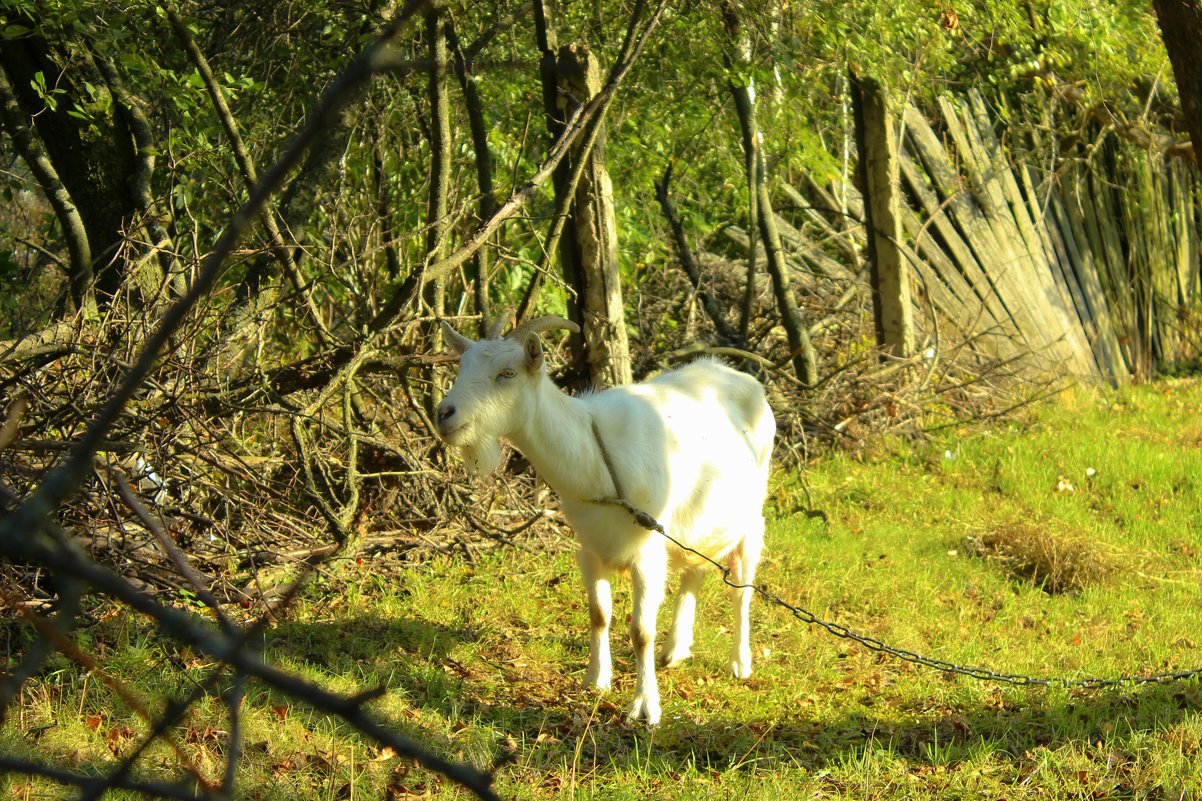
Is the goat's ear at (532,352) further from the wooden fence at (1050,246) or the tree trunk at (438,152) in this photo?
the wooden fence at (1050,246)

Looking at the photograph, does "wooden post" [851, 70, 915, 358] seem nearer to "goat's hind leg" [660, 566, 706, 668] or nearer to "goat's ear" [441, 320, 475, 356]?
"goat's hind leg" [660, 566, 706, 668]

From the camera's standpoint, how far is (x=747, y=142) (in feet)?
29.3

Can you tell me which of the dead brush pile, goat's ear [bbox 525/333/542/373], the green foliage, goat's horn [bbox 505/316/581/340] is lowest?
the dead brush pile

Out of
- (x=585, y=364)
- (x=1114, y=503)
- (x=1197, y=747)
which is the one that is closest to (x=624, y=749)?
(x=1197, y=747)

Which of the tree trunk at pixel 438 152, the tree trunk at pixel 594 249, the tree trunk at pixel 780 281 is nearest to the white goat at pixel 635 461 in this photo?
the tree trunk at pixel 594 249

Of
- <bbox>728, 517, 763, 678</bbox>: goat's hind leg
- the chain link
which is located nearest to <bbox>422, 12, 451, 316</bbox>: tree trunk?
the chain link

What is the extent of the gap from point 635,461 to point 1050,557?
3.22 metres

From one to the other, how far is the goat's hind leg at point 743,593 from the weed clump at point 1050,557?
1.92 metres

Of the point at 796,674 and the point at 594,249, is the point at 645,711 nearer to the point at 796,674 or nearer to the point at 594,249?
the point at 796,674

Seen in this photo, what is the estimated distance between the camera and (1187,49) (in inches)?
A: 179

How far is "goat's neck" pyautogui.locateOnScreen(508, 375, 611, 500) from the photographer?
5219 mm

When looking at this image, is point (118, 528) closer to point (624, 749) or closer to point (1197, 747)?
point (624, 749)

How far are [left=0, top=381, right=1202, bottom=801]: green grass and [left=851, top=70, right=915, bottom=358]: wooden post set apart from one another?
6.82 feet

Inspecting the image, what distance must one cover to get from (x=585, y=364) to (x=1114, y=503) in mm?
4092
